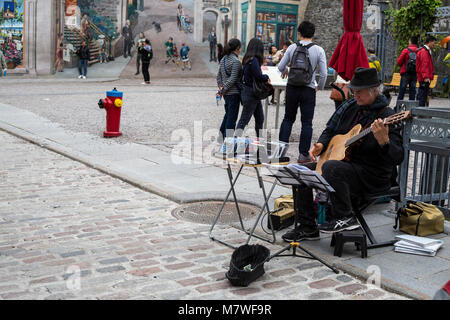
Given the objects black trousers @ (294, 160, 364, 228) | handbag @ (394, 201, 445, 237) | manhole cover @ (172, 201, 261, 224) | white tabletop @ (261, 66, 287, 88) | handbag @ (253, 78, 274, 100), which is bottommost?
manhole cover @ (172, 201, 261, 224)

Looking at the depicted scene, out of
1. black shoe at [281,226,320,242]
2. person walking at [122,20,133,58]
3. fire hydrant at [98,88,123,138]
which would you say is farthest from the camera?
person walking at [122,20,133,58]

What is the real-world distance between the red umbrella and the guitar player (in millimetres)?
2174

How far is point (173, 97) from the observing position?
19.2 metres

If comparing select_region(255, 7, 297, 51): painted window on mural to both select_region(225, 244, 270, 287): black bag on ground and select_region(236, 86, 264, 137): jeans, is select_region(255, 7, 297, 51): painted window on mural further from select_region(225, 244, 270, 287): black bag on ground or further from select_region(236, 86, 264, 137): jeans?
select_region(225, 244, 270, 287): black bag on ground

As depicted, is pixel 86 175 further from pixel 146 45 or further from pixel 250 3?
pixel 250 3

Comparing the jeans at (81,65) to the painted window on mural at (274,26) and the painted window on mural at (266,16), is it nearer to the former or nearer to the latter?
the painted window on mural at (274,26)

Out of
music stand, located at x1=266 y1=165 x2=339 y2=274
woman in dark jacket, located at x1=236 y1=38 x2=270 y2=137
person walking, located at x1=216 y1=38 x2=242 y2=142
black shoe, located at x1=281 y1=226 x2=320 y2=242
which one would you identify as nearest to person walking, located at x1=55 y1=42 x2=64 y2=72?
person walking, located at x1=216 y1=38 x2=242 y2=142

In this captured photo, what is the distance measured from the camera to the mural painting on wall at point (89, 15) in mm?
31844

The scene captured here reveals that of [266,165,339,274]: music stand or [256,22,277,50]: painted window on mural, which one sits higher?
[256,22,277,50]: painted window on mural

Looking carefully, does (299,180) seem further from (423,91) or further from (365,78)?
(423,91)

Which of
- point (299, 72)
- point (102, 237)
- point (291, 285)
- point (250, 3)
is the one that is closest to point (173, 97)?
point (299, 72)

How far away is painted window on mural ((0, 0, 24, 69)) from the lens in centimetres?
2866

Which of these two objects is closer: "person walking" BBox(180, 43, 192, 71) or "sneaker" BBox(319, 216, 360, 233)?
"sneaker" BBox(319, 216, 360, 233)
